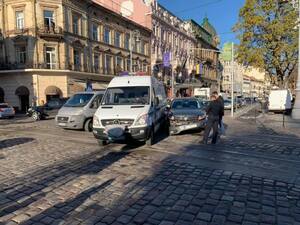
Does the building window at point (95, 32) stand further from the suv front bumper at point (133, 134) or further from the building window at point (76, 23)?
the suv front bumper at point (133, 134)

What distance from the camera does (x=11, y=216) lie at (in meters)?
4.07

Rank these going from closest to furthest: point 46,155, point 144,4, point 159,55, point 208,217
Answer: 1. point 208,217
2. point 46,155
3. point 144,4
4. point 159,55

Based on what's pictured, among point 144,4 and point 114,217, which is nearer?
point 114,217

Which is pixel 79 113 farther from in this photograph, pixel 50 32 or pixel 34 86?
pixel 50 32

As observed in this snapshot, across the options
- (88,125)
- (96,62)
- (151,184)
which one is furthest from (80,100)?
(96,62)

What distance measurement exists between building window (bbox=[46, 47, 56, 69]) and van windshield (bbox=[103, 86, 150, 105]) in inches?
909

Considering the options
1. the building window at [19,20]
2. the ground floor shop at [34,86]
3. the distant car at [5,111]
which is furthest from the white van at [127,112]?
the building window at [19,20]

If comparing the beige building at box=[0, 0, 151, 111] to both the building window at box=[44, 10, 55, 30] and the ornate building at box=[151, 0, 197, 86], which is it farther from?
the ornate building at box=[151, 0, 197, 86]

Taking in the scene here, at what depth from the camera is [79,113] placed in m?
12.6

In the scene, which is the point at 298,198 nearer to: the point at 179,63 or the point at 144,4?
the point at 144,4

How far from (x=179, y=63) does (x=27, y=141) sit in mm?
49749

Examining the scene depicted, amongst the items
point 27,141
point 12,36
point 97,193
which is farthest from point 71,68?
point 97,193

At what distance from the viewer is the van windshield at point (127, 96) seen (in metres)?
9.60

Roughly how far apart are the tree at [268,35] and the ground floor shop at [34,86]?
16.8 m
